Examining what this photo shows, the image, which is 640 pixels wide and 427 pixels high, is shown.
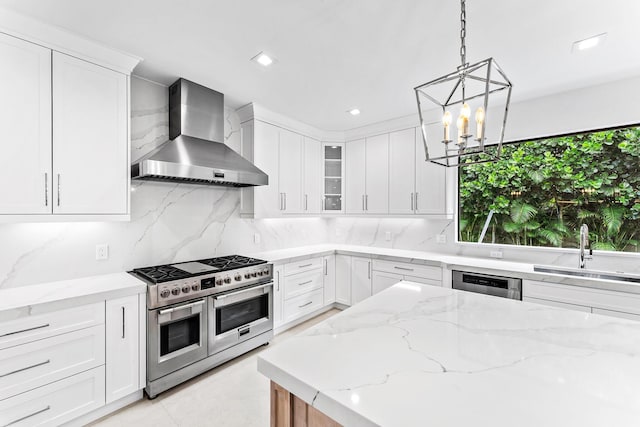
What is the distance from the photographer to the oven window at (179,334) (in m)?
2.25

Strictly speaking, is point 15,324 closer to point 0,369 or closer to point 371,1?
point 0,369

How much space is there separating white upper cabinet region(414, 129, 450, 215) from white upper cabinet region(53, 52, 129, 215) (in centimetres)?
304

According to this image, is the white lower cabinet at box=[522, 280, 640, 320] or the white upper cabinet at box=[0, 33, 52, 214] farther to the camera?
the white lower cabinet at box=[522, 280, 640, 320]

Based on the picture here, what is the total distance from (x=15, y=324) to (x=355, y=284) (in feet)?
10.3

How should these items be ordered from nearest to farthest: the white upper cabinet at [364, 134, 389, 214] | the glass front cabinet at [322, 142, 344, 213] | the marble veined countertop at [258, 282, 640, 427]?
the marble veined countertop at [258, 282, 640, 427] < the white upper cabinet at [364, 134, 389, 214] < the glass front cabinet at [322, 142, 344, 213]

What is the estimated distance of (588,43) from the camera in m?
2.01

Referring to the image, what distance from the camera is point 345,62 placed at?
7.59ft

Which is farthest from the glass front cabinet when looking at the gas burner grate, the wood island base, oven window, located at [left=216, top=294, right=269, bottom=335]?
the wood island base

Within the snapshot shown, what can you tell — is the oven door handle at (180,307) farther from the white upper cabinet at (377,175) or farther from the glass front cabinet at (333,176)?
the white upper cabinet at (377,175)

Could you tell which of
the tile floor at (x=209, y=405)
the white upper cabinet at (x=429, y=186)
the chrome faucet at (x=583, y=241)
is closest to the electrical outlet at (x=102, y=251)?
the tile floor at (x=209, y=405)

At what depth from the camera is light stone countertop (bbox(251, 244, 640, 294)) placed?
7.49 feet

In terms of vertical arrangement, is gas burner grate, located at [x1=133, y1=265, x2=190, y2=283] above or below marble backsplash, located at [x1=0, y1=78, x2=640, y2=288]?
below

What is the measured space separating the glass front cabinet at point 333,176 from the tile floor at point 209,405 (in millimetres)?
2418

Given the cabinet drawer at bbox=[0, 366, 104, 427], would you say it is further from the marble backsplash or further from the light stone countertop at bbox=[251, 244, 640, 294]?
the light stone countertop at bbox=[251, 244, 640, 294]
